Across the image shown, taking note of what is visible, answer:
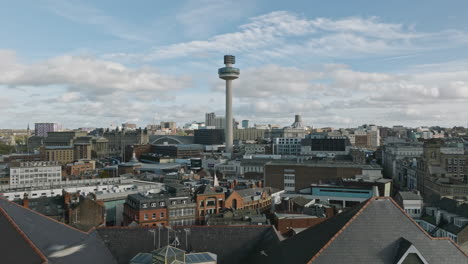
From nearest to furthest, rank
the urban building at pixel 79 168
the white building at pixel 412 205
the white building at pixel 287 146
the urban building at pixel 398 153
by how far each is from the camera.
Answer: the white building at pixel 412 205
the urban building at pixel 79 168
the urban building at pixel 398 153
the white building at pixel 287 146

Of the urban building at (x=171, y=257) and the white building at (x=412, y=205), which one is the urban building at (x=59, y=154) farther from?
the urban building at (x=171, y=257)

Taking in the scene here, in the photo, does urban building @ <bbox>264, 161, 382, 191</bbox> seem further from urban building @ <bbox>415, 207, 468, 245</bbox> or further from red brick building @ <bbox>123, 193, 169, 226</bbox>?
red brick building @ <bbox>123, 193, 169, 226</bbox>

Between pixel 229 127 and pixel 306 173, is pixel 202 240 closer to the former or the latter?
pixel 306 173

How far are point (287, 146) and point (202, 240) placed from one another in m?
173

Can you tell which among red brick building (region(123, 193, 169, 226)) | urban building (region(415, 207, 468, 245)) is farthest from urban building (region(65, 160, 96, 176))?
urban building (region(415, 207, 468, 245))

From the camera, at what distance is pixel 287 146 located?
19338 cm

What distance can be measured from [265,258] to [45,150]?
175304 mm

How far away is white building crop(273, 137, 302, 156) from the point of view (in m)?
192

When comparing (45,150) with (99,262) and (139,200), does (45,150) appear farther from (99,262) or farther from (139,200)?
(99,262)

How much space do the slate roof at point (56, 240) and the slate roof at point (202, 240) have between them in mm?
895

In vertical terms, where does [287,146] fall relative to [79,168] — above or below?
above

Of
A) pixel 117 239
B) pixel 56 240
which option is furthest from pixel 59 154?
pixel 56 240

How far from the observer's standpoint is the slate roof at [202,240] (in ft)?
72.7

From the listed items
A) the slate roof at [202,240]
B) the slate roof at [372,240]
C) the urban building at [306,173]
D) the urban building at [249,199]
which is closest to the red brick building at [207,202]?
the urban building at [249,199]
